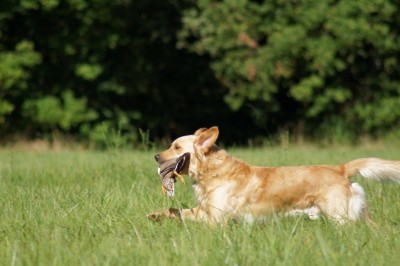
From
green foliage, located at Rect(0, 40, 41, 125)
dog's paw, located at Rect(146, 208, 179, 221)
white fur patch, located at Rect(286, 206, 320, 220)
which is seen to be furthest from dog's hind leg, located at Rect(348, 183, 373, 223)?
green foliage, located at Rect(0, 40, 41, 125)

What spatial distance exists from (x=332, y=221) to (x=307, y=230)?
291 mm

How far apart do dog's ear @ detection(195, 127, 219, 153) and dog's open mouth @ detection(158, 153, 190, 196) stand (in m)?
0.17

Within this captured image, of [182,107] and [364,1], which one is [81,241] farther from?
[182,107]

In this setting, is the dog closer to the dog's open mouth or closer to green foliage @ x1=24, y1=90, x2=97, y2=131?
the dog's open mouth

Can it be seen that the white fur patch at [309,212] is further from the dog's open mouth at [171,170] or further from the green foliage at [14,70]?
the green foliage at [14,70]

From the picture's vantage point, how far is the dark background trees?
81.9 feet

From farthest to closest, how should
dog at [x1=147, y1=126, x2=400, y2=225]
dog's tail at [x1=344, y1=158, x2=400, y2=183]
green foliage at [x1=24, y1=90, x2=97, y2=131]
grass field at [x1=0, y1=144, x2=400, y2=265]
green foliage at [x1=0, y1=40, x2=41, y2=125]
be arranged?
green foliage at [x1=24, y1=90, x2=97, y2=131] < green foliage at [x1=0, y1=40, x2=41, y2=125] < dog's tail at [x1=344, y1=158, x2=400, y2=183] < dog at [x1=147, y1=126, x2=400, y2=225] < grass field at [x1=0, y1=144, x2=400, y2=265]

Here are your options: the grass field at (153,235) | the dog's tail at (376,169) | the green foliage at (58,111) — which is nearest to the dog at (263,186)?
the dog's tail at (376,169)

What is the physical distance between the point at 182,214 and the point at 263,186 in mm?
921

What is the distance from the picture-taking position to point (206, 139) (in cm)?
859

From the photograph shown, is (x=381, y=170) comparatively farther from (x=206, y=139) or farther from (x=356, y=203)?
(x=206, y=139)

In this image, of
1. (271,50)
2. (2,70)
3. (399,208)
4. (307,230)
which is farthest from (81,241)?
(271,50)

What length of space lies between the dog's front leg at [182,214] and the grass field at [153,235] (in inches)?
7.2

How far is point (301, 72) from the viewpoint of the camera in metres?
26.7
